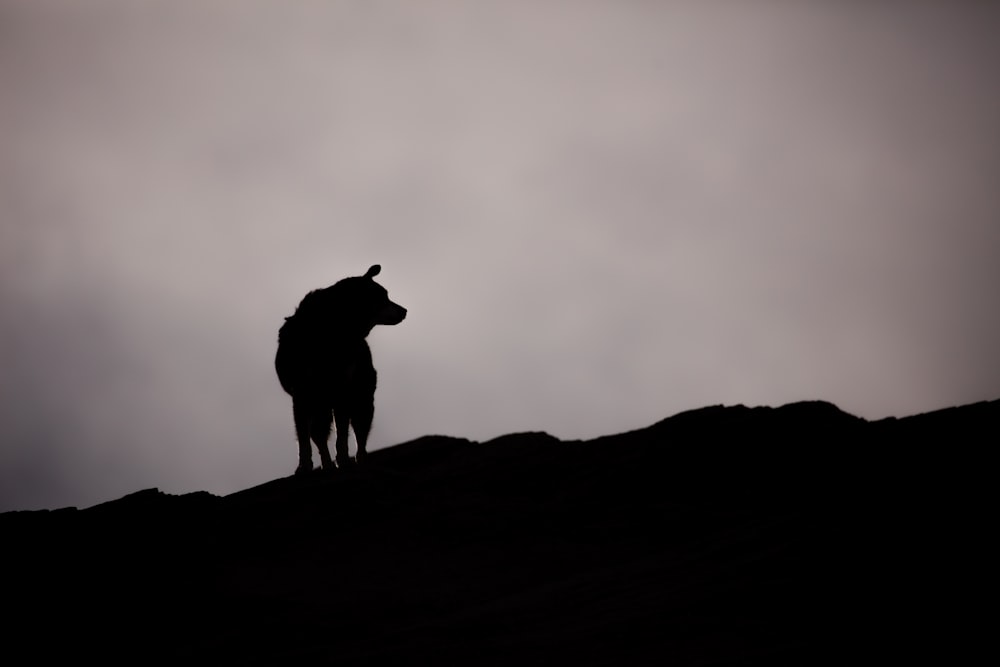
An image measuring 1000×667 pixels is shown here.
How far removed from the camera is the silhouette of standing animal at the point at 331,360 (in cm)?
1491

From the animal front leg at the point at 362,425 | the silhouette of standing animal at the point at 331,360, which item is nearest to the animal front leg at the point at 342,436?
the silhouette of standing animal at the point at 331,360

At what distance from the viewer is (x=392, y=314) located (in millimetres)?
15500

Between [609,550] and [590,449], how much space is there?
3255 millimetres

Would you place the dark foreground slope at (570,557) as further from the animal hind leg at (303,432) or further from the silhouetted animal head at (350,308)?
the silhouetted animal head at (350,308)

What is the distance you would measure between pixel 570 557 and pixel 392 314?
22.0ft

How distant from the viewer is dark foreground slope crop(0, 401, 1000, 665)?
7449 mm

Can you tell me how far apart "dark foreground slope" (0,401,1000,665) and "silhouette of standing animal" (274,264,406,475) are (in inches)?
88.2

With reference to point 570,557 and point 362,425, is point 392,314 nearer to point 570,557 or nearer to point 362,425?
point 362,425

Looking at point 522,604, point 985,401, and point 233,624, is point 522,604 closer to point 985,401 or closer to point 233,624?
point 233,624

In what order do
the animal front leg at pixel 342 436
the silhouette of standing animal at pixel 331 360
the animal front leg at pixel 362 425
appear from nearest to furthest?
the silhouette of standing animal at pixel 331 360 < the animal front leg at pixel 342 436 < the animal front leg at pixel 362 425

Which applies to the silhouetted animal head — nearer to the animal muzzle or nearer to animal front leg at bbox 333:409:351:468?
the animal muzzle

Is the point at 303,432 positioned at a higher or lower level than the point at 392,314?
lower

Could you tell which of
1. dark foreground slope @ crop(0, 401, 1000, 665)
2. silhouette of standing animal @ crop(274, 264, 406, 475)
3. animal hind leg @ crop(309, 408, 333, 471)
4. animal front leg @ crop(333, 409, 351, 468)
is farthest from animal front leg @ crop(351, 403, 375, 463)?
dark foreground slope @ crop(0, 401, 1000, 665)

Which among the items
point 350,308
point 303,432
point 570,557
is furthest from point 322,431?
point 570,557
